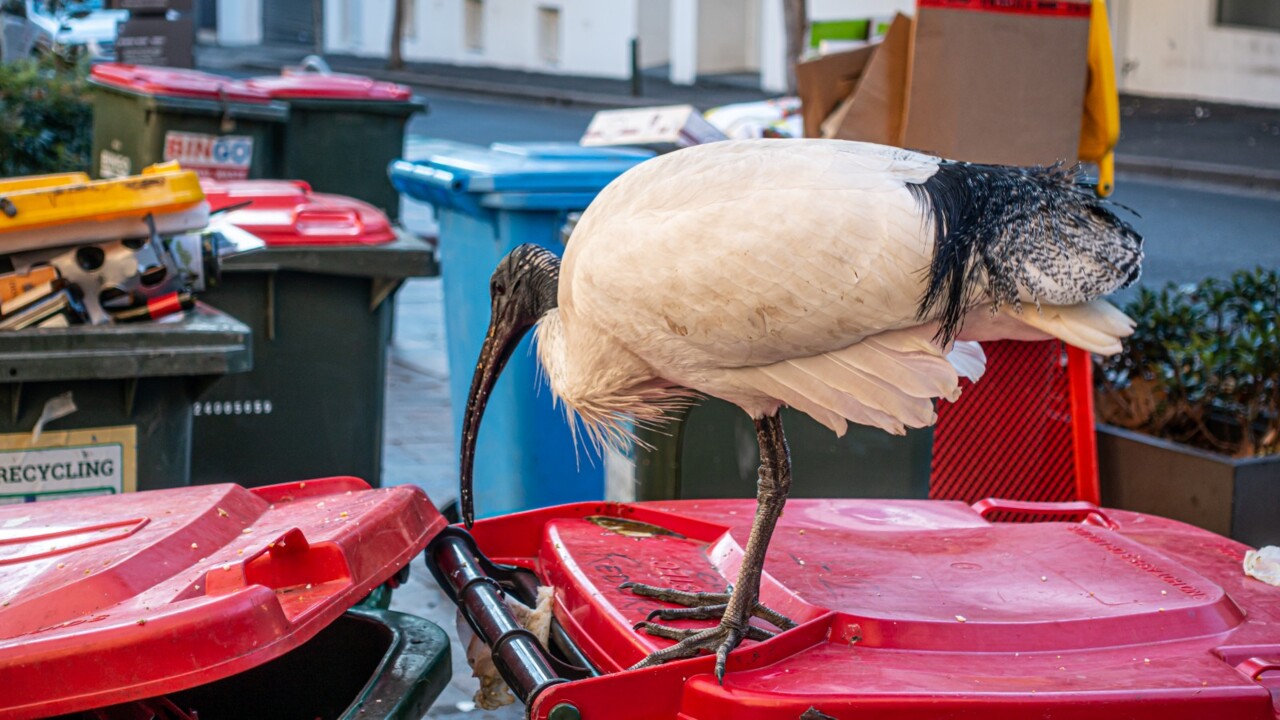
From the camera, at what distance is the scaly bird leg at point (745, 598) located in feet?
7.75

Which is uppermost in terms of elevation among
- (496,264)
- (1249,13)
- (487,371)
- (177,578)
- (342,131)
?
(1249,13)

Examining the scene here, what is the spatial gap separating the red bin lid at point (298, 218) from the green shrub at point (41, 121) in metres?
3.20

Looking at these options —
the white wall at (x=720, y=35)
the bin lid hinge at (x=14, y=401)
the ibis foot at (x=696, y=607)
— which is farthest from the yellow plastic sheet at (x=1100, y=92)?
the white wall at (x=720, y=35)

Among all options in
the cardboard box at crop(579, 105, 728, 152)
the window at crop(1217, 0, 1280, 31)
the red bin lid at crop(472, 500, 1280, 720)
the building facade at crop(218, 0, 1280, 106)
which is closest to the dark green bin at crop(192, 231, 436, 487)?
the cardboard box at crop(579, 105, 728, 152)

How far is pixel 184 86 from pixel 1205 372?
4.61 m

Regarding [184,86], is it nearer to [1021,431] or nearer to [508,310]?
[508,310]

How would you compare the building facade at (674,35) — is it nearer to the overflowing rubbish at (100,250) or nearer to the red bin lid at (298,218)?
the red bin lid at (298,218)

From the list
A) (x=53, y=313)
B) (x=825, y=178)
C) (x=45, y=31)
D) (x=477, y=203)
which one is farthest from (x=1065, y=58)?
(x=45, y=31)

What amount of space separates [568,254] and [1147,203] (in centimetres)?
1046

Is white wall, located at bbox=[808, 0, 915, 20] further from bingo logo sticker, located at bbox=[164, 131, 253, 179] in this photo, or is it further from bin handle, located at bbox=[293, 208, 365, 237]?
bin handle, located at bbox=[293, 208, 365, 237]

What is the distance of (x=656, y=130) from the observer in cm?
586

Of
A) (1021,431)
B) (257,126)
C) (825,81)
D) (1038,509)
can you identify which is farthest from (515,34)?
(1038,509)

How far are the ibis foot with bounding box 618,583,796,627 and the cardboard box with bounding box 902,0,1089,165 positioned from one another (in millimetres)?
2208

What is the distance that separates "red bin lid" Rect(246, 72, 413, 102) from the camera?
6938 mm
